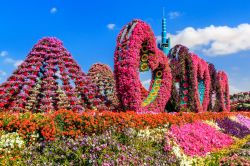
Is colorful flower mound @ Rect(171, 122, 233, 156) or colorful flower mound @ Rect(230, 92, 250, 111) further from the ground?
colorful flower mound @ Rect(230, 92, 250, 111)

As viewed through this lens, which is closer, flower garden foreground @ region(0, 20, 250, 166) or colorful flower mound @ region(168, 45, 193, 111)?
flower garden foreground @ region(0, 20, 250, 166)

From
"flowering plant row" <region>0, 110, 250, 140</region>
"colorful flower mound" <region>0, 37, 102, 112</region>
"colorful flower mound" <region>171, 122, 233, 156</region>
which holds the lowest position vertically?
"colorful flower mound" <region>171, 122, 233, 156</region>

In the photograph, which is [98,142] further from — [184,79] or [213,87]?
[213,87]

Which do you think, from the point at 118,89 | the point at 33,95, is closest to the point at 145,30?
the point at 118,89

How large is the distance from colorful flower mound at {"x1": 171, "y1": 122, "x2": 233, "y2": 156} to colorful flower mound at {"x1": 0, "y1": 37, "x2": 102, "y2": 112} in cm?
508

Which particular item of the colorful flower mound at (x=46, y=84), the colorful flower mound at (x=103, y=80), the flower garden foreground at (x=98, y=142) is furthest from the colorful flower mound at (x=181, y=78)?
the flower garden foreground at (x=98, y=142)

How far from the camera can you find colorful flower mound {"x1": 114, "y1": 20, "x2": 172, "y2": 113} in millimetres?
15227

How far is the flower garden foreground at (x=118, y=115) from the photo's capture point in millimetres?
8188

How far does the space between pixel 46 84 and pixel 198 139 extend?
22.3 feet

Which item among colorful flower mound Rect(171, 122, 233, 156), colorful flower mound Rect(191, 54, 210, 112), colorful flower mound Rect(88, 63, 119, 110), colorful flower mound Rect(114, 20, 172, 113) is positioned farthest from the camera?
colorful flower mound Rect(191, 54, 210, 112)

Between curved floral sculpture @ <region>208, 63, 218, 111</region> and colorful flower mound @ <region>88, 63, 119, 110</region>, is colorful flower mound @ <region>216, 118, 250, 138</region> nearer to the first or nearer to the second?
colorful flower mound @ <region>88, 63, 119, 110</region>

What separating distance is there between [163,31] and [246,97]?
2098 centimetres

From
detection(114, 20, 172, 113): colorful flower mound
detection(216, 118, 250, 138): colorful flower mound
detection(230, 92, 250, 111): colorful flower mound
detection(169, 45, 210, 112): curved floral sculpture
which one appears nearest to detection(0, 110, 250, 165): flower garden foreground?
detection(114, 20, 172, 113): colorful flower mound

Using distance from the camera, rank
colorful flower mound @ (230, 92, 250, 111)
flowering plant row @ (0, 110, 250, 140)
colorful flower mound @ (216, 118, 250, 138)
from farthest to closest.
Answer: colorful flower mound @ (230, 92, 250, 111), colorful flower mound @ (216, 118, 250, 138), flowering plant row @ (0, 110, 250, 140)
